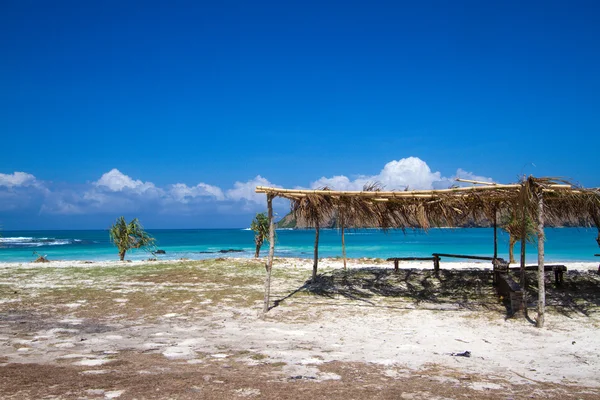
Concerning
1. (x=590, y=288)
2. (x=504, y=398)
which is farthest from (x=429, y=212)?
(x=504, y=398)

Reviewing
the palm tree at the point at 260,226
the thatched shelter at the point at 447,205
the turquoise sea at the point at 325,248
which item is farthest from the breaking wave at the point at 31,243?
the thatched shelter at the point at 447,205

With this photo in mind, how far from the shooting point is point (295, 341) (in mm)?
5367

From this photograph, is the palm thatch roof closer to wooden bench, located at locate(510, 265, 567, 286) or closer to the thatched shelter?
the thatched shelter

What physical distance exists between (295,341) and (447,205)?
4086 millimetres

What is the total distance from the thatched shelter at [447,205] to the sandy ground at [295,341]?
99 cm

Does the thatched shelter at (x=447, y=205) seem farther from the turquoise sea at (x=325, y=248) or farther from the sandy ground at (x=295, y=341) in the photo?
the sandy ground at (x=295, y=341)

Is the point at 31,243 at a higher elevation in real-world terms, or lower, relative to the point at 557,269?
lower

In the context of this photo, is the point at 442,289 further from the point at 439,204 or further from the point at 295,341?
the point at 295,341

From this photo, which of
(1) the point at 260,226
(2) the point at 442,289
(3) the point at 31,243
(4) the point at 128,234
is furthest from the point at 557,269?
(3) the point at 31,243

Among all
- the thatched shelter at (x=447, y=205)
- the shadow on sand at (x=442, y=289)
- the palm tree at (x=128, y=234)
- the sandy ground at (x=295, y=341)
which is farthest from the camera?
the palm tree at (x=128, y=234)

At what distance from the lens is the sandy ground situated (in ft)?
12.1

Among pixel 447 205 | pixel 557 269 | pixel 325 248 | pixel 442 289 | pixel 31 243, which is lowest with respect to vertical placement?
pixel 31 243

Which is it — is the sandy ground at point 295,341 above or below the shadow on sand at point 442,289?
below

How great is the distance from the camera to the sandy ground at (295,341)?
3.69 metres
